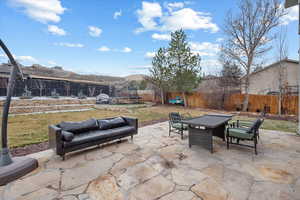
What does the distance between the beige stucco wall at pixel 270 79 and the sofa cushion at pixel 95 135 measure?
43.5 ft

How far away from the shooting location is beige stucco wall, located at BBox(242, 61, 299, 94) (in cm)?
1134

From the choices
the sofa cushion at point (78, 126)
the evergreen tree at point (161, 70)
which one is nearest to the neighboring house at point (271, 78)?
the evergreen tree at point (161, 70)

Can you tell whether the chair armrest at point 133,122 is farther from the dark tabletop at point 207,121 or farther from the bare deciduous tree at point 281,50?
the bare deciduous tree at point 281,50

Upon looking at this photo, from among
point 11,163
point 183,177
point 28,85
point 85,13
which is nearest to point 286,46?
point 183,177

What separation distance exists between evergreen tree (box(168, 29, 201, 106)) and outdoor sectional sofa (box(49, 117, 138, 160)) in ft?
31.3

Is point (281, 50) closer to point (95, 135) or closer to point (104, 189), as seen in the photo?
point (95, 135)

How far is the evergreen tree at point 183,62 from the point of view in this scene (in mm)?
12229

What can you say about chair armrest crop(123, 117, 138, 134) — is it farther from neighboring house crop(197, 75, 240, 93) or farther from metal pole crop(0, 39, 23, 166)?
neighboring house crop(197, 75, 240, 93)

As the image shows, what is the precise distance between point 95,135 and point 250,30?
39.5ft

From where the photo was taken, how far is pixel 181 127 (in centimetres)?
411

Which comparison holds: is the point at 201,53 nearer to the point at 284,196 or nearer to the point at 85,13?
the point at 85,13

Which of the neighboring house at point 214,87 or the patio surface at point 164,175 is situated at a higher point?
the neighboring house at point 214,87

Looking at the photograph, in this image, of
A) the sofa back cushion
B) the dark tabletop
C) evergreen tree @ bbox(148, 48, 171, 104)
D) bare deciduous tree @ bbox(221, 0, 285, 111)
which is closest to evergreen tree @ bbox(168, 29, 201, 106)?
evergreen tree @ bbox(148, 48, 171, 104)

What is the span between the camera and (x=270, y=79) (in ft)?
39.9
